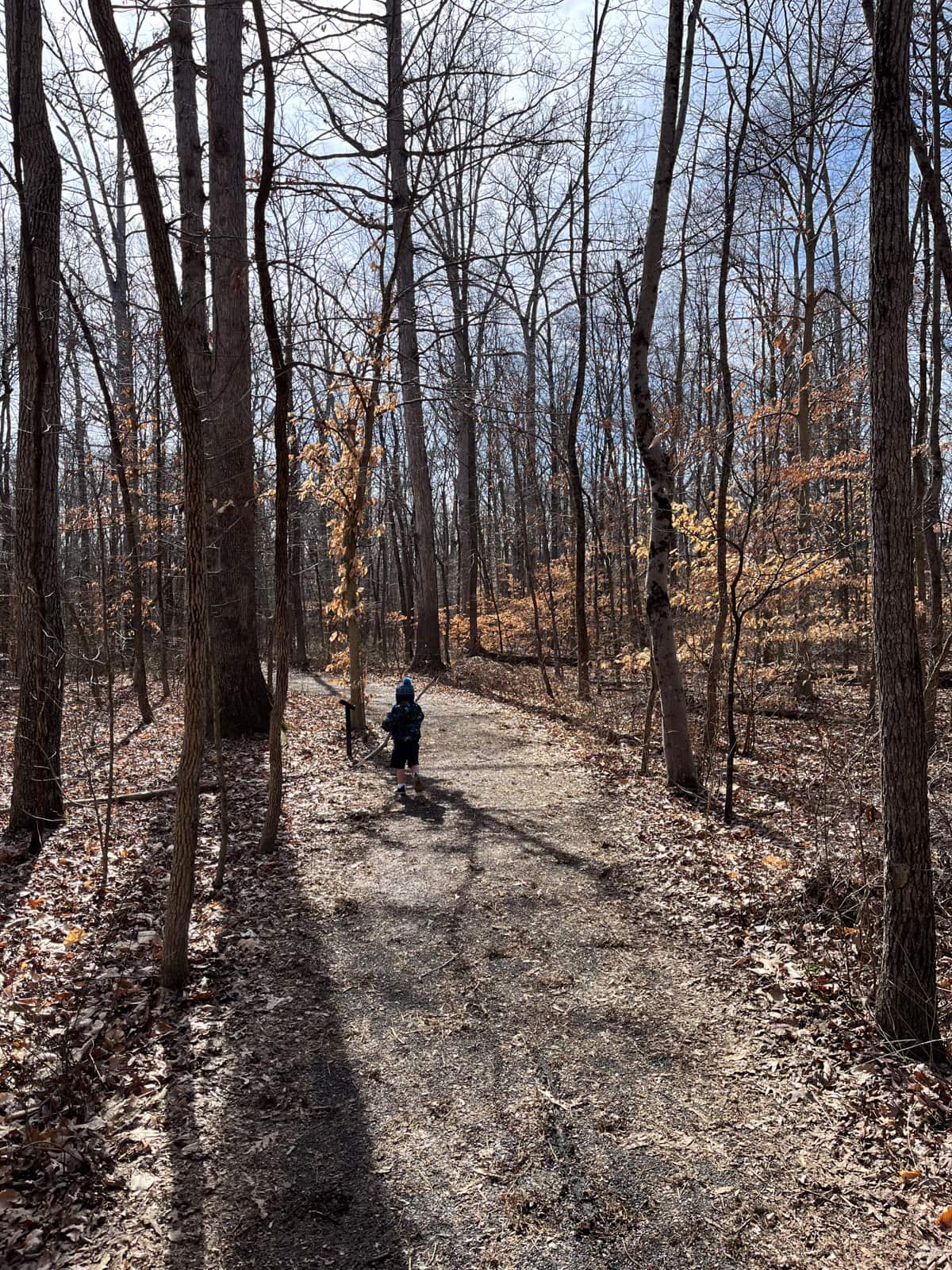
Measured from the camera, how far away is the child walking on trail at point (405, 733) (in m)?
8.16

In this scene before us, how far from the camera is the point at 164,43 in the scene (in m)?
7.66

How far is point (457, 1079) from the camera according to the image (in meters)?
3.62

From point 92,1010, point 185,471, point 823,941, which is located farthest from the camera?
point 823,941

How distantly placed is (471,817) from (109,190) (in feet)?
73.8

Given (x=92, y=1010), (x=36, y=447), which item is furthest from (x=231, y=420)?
(x=92, y=1010)

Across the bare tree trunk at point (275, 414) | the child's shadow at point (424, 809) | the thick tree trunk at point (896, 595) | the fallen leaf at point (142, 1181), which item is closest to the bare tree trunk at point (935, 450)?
the thick tree trunk at point (896, 595)

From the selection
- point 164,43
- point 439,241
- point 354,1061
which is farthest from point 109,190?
point 354,1061

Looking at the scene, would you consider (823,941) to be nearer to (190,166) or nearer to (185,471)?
(185,471)

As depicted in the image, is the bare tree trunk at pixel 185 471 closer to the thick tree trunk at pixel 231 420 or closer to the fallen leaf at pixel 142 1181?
the fallen leaf at pixel 142 1181

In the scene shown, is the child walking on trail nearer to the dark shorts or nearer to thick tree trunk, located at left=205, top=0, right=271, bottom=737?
the dark shorts

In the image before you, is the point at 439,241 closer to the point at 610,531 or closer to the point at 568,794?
the point at 610,531

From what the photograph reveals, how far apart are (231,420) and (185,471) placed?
6963 mm

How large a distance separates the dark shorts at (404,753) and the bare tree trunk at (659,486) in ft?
9.25

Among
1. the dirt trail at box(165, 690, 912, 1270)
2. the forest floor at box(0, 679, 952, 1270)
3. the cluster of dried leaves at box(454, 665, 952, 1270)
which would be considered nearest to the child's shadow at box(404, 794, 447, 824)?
the forest floor at box(0, 679, 952, 1270)
